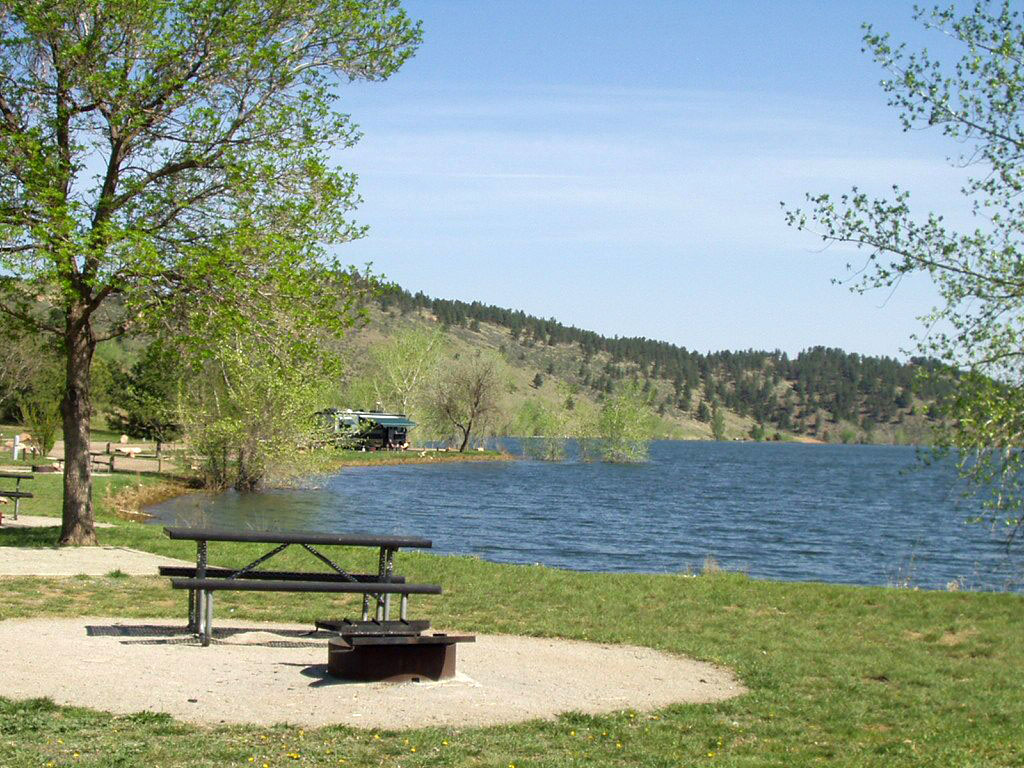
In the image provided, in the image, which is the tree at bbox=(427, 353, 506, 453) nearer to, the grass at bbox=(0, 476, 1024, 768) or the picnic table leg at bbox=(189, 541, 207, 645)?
the grass at bbox=(0, 476, 1024, 768)

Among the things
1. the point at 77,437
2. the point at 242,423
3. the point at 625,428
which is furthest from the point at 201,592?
the point at 625,428

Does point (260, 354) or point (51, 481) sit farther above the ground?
point (260, 354)

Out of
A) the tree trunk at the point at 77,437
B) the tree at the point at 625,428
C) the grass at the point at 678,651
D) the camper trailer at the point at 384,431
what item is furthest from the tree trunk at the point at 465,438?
the tree trunk at the point at 77,437

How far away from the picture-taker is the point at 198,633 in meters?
10.2

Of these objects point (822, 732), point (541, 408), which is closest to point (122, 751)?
point (822, 732)

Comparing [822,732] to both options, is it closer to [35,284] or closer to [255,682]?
[255,682]

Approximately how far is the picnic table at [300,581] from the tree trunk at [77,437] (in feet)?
22.5

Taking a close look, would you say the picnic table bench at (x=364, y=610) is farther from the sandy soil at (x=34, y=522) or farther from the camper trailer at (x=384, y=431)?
the camper trailer at (x=384, y=431)

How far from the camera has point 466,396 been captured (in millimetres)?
98125

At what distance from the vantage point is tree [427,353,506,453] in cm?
9650

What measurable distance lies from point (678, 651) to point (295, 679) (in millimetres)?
4108

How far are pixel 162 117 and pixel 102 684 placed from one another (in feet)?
32.8

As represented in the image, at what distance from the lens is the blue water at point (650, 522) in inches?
1193

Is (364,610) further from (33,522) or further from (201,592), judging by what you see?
(33,522)
